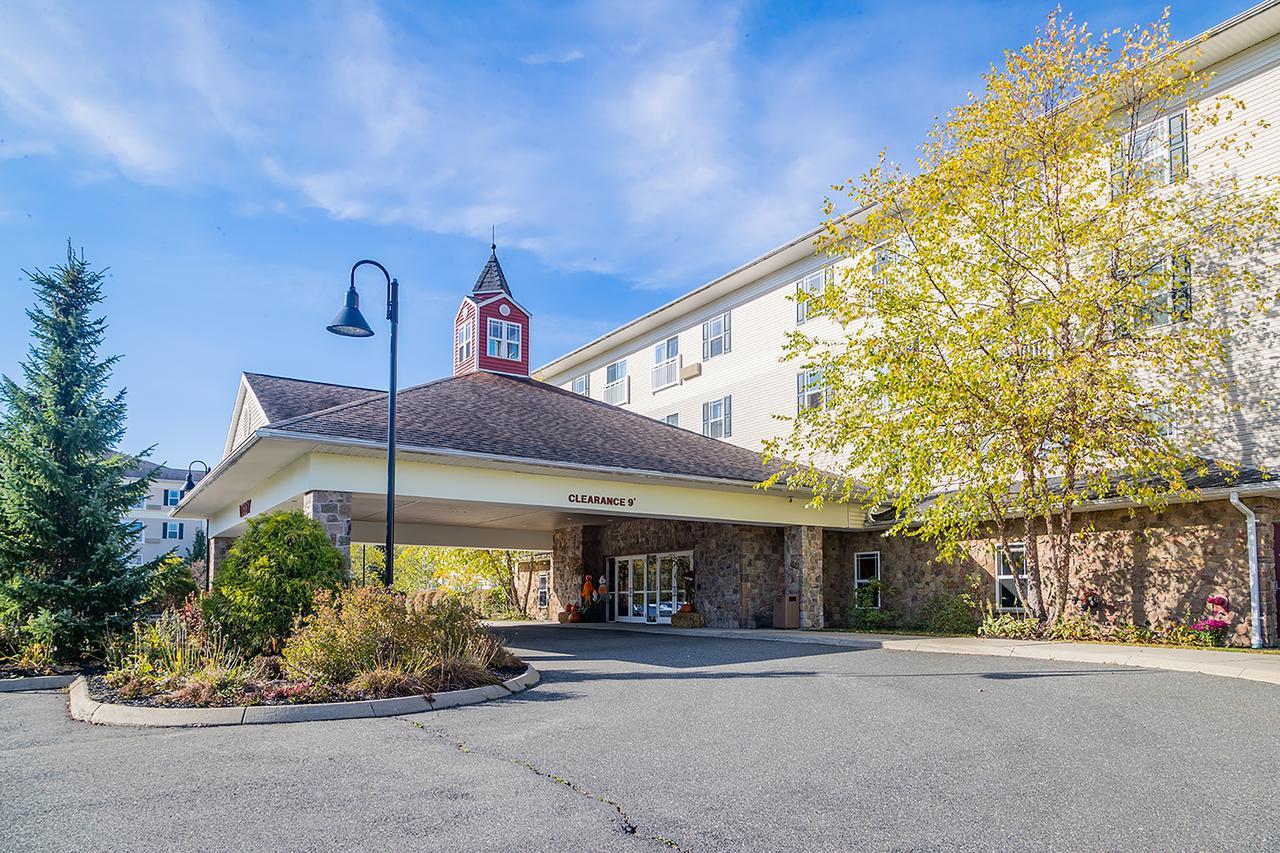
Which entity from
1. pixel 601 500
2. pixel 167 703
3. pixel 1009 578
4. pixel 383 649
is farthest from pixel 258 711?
pixel 1009 578

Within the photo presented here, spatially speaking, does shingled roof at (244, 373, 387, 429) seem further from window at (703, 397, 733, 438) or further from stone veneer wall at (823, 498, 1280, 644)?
stone veneer wall at (823, 498, 1280, 644)

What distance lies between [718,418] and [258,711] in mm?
21672

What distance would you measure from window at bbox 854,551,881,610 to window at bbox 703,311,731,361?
8.89 m

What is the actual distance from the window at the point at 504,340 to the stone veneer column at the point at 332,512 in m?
10.5

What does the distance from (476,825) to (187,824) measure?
5.71 feet

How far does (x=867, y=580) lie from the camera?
23.3 m

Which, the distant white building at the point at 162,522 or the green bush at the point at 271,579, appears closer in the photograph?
the green bush at the point at 271,579

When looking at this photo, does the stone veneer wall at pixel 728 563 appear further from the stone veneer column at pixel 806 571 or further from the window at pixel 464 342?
the window at pixel 464 342

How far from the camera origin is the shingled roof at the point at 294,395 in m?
20.0

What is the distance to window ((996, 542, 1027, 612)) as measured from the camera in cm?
1977

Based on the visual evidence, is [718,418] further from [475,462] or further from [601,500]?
[475,462]

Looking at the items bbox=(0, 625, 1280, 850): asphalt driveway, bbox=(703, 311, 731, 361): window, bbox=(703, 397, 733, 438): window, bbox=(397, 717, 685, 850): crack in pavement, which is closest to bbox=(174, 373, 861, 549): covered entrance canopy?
bbox=(703, 397, 733, 438): window

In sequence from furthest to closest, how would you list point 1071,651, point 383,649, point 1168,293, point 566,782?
1. point 1168,293
2. point 1071,651
3. point 383,649
4. point 566,782

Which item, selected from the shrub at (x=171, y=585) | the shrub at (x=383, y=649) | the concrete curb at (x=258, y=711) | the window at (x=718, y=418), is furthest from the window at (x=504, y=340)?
the concrete curb at (x=258, y=711)
